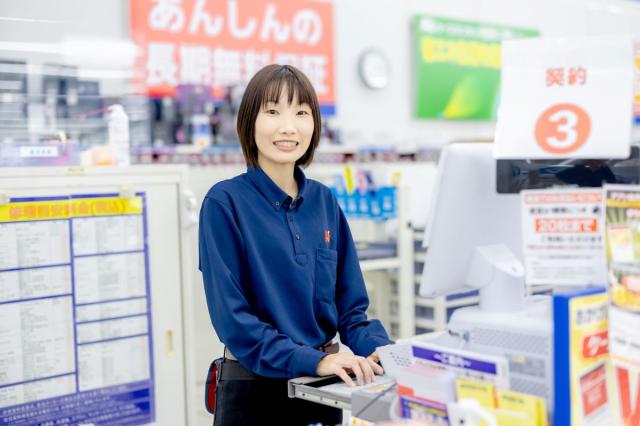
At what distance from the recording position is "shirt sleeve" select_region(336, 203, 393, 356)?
5.87 ft

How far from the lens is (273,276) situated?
1674 millimetres

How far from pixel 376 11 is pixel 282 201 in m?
4.89

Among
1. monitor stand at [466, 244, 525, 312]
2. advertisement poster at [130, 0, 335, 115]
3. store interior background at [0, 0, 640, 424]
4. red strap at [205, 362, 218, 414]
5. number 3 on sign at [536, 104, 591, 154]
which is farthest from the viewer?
advertisement poster at [130, 0, 335, 115]

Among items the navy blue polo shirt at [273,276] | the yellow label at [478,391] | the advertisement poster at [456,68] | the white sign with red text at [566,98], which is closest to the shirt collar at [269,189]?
the navy blue polo shirt at [273,276]

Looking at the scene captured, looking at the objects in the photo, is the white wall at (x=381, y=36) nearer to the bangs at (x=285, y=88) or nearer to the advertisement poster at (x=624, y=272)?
the bangs at (x=285, y=88)

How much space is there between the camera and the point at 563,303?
1.20m

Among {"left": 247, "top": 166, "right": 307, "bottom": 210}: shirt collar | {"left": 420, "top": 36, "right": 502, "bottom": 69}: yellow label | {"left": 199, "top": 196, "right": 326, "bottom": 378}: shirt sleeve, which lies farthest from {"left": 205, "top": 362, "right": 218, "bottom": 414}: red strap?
{"left": 420, "top": 36, "right": 502, "bottom": 69}: yellow label

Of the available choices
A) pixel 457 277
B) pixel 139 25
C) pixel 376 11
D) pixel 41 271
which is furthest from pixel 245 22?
pixel 457 277

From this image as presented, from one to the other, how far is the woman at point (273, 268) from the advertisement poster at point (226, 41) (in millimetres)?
3335

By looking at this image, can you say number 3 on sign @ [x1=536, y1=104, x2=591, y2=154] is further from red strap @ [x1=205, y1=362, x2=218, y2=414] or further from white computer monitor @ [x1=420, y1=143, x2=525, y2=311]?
red strap @ [x1=205, y1=362, x2=218, y2=414]

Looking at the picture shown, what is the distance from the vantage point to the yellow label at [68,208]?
2.39 meters

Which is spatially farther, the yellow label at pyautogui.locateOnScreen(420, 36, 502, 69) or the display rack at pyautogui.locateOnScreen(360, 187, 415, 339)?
the yellow label at pyautogui.locateOnScreen(420, 36, 502, 69)

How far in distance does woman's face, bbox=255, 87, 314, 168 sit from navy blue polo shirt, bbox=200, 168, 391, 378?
0.07 meters

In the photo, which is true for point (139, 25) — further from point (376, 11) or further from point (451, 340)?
point (451, 340)
